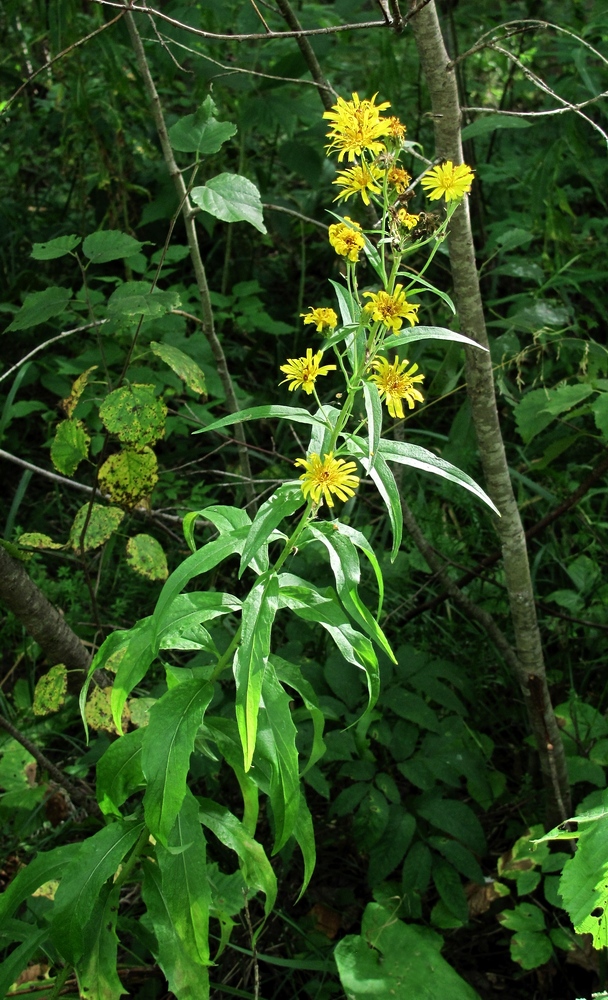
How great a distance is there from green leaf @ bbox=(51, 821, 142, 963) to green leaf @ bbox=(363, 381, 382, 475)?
0.75 m

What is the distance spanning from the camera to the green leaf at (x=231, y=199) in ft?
5.46

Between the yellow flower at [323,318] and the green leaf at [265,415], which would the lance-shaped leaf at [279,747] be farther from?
the yellow flower at [323,318]

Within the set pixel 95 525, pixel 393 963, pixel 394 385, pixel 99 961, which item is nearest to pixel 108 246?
pixel 95 525

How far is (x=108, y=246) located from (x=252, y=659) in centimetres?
100

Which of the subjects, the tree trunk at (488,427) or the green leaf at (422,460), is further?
the tree trunk at (488,427)

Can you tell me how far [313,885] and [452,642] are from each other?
73 centimetres

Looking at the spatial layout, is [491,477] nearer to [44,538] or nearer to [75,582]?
[44,538]

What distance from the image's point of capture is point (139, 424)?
1.67 m

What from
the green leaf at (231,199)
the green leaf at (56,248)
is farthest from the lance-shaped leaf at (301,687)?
the green leaf at (56,248)

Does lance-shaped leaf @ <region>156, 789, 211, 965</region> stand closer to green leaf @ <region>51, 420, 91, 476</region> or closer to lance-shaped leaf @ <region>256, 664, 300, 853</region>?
lance-shaped leaf @ <region>256, 664, 300, 853</region>

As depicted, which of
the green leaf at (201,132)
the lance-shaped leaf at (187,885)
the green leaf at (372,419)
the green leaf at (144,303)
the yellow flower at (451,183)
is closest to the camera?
the green leaf at (372,419)

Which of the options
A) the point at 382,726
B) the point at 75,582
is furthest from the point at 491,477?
the point at 75,582

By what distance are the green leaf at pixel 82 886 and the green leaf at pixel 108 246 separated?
1.07 m

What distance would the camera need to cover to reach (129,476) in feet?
5.60
